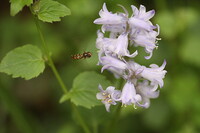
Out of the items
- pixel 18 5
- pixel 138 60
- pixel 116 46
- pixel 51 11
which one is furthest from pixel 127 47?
pixel 138 60

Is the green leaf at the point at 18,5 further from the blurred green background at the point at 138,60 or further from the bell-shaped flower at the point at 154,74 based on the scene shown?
the blurred green background at the point at 138,60

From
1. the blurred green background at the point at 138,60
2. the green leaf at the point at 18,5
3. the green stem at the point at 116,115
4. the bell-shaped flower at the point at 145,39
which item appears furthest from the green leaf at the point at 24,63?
the blurred green background at the point at 138,60

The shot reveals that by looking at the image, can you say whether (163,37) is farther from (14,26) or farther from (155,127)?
(14,26)

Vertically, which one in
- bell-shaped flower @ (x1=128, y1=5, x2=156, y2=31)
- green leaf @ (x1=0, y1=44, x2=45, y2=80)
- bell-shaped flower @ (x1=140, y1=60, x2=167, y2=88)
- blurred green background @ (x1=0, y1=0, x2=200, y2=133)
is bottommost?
blurred green background @ (x1=0, y1=0, x2=200, y2=133)

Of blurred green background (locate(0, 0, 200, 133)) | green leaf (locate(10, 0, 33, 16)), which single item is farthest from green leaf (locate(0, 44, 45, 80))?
blurred green background (locate(0, 0, 200, 133))

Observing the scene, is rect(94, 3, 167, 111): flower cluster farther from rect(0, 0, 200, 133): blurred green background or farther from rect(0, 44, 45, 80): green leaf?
rect(0, 0, 200, 133): blurred green background
